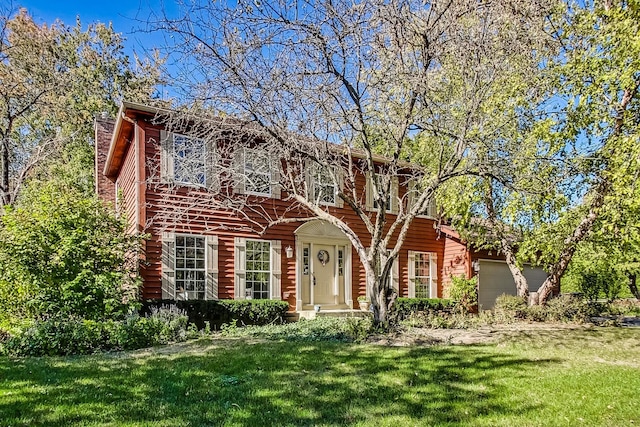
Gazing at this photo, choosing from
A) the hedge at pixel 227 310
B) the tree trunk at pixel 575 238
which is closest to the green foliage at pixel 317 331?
the hedge at pixel 227 310

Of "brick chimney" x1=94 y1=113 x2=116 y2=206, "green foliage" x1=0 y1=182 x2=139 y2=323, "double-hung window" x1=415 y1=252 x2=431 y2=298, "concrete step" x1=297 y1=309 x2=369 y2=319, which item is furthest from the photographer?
"double-hung window" x1=415 y1=252 x2=431 y2=298

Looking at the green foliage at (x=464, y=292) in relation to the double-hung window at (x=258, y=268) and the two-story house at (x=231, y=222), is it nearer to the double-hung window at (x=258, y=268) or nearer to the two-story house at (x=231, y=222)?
the two-story house at (x=231, y=222)

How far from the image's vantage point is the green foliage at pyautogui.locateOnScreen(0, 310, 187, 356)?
6.93m

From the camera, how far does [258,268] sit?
12.1m

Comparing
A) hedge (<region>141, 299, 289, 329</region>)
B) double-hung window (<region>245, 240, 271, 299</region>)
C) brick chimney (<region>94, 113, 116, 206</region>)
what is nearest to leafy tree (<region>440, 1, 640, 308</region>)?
double-hung window (<region>245, 240, 271, 299</region>)

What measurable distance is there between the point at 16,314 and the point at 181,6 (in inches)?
246

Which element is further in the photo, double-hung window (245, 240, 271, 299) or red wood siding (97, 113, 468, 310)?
double-hung window (245, 240, 271, 299)

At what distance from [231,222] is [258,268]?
1.45 meters

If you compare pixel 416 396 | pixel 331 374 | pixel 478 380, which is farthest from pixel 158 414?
pixel 478 380

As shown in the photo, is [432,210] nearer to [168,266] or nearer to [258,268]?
[258,268]

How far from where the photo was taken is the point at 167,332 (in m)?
8.10

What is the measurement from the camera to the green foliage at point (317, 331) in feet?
26.2

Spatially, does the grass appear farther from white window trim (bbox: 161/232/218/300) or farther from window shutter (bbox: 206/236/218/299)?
window shutter (bbox: 206/236/218/299)

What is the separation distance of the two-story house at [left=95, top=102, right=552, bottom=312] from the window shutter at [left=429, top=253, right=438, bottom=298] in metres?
0.06
